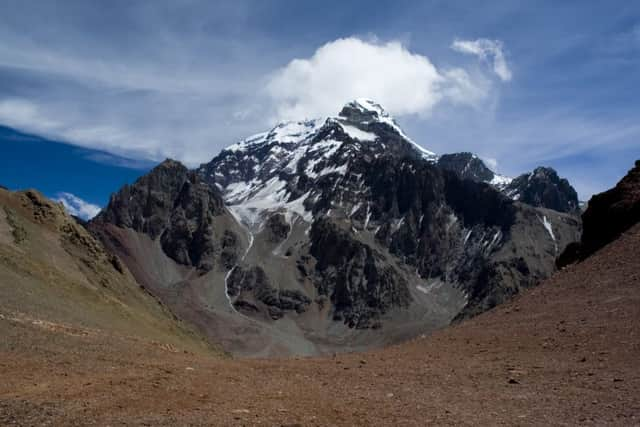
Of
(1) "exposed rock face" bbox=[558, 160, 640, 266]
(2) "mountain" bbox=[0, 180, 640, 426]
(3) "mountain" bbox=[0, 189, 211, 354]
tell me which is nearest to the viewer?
(2) "mountain" bbox=[0, 180, 640, 426]

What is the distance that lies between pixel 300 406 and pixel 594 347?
1197cm

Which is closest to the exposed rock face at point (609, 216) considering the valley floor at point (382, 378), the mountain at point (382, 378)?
the valley floor at point (382, 378)

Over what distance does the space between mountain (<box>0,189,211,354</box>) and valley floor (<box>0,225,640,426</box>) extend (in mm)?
3383

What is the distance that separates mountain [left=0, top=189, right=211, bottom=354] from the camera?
32219mm

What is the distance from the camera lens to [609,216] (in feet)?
126

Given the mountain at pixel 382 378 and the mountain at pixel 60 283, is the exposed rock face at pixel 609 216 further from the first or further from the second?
the mountain at pixel 60 283

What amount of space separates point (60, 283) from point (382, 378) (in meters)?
31.2

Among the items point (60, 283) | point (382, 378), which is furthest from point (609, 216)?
point (60, 283)

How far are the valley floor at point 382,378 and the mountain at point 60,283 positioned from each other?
3.38 metres

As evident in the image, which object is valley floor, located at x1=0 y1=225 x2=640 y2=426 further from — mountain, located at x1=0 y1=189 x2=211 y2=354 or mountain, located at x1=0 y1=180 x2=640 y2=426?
mountain, located at x1=0 y1=189 x2=211 y2=354

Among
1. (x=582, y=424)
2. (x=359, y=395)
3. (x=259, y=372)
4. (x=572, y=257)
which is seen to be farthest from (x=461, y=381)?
(x=572, y=257)

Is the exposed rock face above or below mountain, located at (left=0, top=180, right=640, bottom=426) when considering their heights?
above

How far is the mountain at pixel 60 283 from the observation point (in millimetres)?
32219

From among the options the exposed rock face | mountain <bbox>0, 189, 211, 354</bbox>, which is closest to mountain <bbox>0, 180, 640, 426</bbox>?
mountain <bbox>0, 189, 211, 354</bbox>
